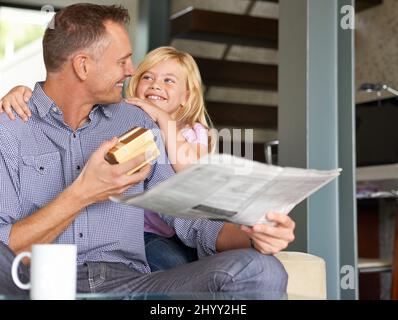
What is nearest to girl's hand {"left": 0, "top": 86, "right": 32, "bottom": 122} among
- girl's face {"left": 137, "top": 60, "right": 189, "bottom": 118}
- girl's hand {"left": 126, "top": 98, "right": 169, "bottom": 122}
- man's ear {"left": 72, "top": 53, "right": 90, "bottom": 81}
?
man's ear {"left": 72, "top": 53, "right": 90, "bottom": 81}

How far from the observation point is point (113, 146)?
1.51 meters

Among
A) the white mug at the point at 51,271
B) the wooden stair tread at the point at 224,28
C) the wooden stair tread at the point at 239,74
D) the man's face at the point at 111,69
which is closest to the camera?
the white mug at the point at 51,271

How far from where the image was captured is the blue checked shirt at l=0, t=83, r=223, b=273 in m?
1.76

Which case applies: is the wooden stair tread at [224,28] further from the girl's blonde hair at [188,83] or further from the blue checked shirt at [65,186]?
the blue checked shirt at [65,186]

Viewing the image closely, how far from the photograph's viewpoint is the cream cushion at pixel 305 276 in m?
1.91

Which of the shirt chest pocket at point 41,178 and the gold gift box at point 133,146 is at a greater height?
the gold gift box at point 133,146

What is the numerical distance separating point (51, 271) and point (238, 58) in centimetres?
520

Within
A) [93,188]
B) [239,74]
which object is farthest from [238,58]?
[93,188]

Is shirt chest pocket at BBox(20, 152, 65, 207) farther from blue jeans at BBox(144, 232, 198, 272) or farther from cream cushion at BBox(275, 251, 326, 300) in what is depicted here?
cream cushion at BBox(275, 251, 326, 300)

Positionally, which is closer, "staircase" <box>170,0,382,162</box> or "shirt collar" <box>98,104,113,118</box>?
"shirt collar" <box>98,104,113,118</box>

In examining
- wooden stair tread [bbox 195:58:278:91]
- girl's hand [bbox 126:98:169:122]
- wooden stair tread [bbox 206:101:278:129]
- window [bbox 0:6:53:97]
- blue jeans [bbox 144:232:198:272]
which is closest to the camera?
blue jeans [bbox 144:232:198:272]

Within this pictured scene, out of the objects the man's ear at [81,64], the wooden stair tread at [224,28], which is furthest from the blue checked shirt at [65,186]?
the wooden stair tread at [224,28]

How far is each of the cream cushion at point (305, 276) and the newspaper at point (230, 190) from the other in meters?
0.47
